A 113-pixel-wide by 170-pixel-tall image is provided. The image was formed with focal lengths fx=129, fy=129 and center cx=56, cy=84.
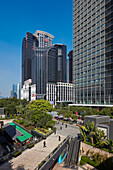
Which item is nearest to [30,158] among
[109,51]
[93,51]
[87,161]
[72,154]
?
[72,154]

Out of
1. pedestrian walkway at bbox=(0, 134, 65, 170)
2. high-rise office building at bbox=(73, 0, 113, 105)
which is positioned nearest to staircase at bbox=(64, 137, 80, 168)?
pedestrian walkway at bbox=(0, 134, 65, 170)

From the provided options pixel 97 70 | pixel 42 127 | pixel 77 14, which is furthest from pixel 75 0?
pixel 42 127

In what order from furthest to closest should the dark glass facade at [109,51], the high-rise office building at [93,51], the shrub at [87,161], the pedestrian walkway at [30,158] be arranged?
the high-rise office building at [93,51] → the dark glass facade at [109,51] → the shrub at [87,161] → the pedestrian walkway at [30,158]

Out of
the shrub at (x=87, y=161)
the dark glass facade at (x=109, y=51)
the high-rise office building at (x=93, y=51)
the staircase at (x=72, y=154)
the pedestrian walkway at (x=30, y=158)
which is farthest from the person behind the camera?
the high-rise office building at (x=93, y=51)

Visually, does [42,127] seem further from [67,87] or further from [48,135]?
[67,87]

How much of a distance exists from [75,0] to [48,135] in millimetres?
105205

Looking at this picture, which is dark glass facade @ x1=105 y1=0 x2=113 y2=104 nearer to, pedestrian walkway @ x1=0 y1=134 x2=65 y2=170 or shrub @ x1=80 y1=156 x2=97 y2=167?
shrub @ x1=80 y1=156 x2=97 y2=167

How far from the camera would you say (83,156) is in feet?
94.6

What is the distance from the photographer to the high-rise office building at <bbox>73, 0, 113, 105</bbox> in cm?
7300

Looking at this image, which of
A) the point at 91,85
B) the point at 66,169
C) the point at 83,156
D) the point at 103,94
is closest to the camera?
the point at 66,169

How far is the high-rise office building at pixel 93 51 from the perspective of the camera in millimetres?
73000

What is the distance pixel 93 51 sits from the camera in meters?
81.8

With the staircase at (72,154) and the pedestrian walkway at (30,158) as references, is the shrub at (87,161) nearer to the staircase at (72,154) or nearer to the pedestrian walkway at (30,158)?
the staircase at (72,154)

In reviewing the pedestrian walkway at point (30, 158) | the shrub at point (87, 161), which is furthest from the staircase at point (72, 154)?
the pedestrian walkway at point (30, 158)
